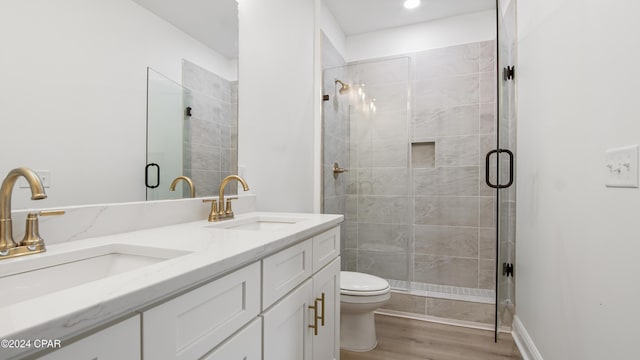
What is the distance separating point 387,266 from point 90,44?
236 cm

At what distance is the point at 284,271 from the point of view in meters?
1.01

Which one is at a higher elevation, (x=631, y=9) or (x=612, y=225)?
(x=631, y=9)

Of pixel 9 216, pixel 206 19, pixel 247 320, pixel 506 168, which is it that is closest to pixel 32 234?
pixel 9 216

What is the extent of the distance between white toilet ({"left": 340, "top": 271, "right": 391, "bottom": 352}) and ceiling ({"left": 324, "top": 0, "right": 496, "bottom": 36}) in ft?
7.33

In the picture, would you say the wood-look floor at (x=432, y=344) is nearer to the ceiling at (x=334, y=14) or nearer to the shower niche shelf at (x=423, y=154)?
the shower niche shelf at (x=423, y=154)

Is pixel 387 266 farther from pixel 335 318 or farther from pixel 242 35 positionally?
pixel 242 35

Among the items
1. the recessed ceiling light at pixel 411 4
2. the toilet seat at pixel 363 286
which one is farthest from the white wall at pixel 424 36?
the toilet seat at pixel 363 286

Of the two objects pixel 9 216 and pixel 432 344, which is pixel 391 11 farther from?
pixel 9 216

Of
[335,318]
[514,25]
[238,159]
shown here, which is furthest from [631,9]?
[238,159]

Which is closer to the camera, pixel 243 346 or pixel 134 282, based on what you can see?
pixel 134 282

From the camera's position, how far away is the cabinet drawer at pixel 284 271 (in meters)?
0.91

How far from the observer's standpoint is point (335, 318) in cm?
153

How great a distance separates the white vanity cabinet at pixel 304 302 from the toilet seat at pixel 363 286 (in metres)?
0.41

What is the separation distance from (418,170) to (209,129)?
1.91 metres
